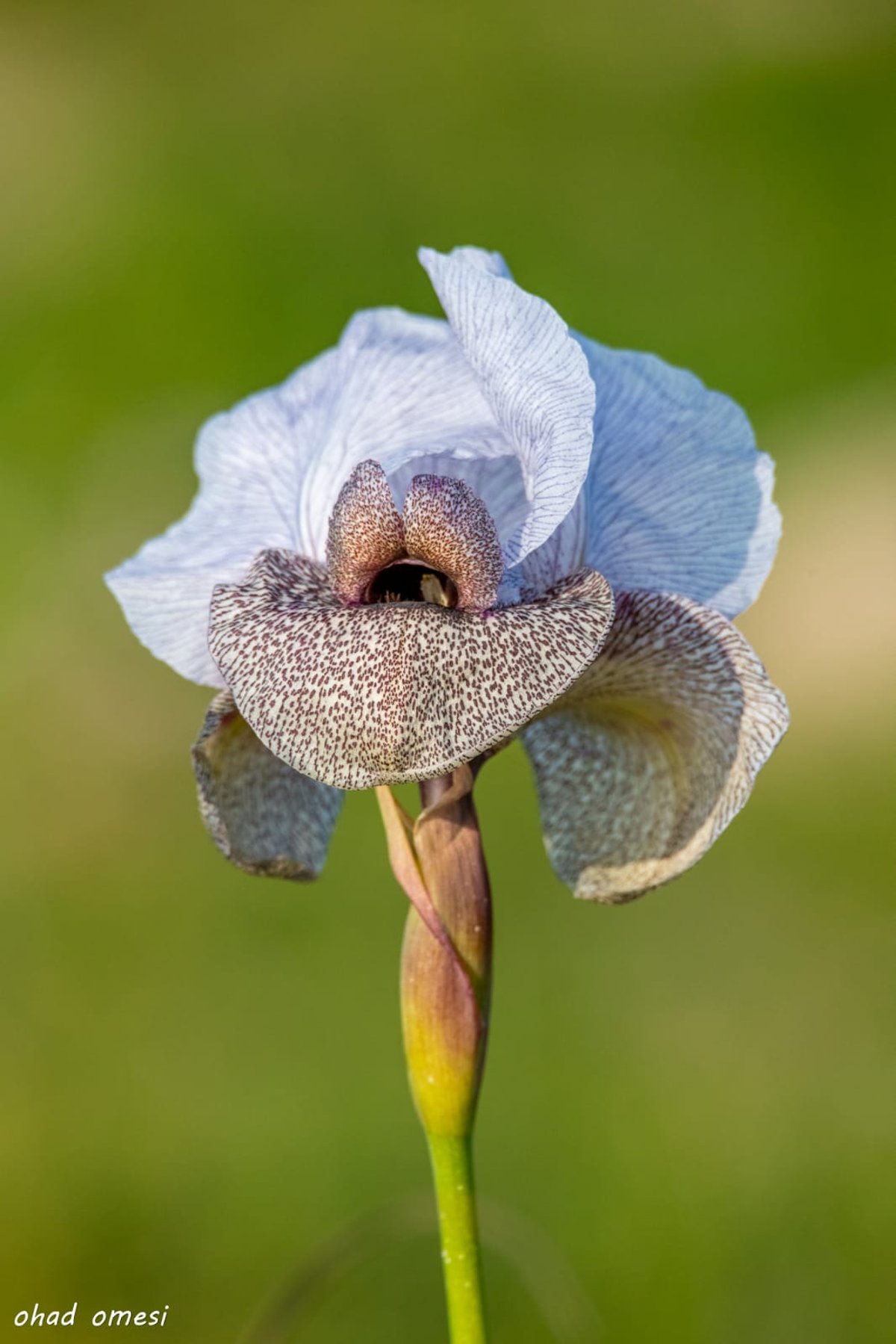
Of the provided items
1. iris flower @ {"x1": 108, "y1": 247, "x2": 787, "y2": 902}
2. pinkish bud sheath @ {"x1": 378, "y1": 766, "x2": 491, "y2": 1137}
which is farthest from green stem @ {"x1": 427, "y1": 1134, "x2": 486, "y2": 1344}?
iris flower @ {"x1": 108, "y1": 247, "x2": 787, "y2": 902}

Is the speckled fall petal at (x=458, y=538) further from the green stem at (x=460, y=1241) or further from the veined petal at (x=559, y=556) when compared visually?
the green stem at (x=460, y=1241)

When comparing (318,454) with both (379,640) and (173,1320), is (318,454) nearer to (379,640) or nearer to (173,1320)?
(379,640)

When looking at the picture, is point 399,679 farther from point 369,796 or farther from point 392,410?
point 369,796

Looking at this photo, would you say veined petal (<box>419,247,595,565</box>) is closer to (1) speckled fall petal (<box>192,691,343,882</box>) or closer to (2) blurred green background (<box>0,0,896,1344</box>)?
(1) speckled fall petal (<box>192,691,343,882</box>)

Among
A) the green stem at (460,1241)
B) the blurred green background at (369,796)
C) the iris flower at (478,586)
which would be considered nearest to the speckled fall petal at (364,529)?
the iris flower at (478,586)

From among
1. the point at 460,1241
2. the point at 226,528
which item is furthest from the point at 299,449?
the point at 460,1241

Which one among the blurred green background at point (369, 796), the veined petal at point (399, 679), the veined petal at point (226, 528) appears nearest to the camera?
the veined petal at point (399, 679)
